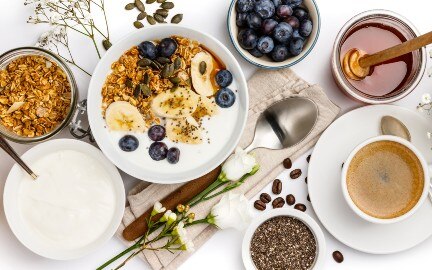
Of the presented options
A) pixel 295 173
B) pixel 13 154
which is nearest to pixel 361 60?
pixel 295 173

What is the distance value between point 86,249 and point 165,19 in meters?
0.60

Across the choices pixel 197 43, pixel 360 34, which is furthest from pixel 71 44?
pixel 360 34

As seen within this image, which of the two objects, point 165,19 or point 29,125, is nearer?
point 29,125

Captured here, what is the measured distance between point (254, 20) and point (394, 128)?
443 mm

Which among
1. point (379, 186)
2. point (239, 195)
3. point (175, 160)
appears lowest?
point (379, 186)

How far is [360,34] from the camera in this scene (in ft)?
4.94

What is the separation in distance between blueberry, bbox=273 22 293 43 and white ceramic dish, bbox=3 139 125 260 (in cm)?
50

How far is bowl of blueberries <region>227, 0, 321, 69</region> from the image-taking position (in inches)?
56.7

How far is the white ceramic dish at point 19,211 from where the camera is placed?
141cm

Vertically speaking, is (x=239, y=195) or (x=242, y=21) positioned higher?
(x=242, y=21)

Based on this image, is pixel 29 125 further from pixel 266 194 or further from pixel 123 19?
pixel 266 194

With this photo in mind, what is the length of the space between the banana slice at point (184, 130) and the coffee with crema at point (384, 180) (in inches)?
15.1

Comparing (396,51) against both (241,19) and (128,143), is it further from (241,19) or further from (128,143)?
(128,143)

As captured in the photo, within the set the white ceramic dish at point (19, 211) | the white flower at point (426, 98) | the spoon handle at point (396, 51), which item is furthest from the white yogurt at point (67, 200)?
the white flower at point (426, 98)
